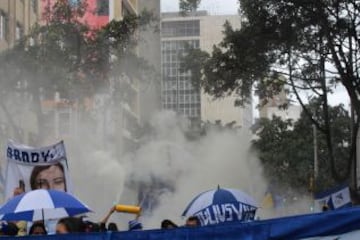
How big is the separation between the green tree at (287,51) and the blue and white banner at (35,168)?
6216 mm

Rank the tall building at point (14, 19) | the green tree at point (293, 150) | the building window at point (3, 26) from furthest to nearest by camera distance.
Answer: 1. the green tree at point (293, 150)
2. the tall building at point (14, 19)
3. the building window at point (3, 26)

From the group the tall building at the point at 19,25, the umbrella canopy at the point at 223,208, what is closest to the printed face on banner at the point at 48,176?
the umbrella canopy at the point at 223,208

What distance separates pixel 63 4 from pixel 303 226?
16.9m

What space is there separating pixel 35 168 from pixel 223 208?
2.84 meters

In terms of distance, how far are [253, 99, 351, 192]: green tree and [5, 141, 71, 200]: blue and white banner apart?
25946 millimetres

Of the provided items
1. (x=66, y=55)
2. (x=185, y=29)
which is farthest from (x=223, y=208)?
(x=185, y=29)

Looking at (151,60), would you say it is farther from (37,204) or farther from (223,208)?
(37,204)

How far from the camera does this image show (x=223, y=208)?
25.6 feet

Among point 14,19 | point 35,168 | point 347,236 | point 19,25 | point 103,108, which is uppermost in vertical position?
point 14,19

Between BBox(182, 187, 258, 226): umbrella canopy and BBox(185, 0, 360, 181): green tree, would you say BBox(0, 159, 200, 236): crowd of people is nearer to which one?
BBox(182, 187, 258, 226): umbrella canopy

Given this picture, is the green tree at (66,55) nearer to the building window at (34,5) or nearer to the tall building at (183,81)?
the tall building at (183,81)

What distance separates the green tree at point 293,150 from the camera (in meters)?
36.3

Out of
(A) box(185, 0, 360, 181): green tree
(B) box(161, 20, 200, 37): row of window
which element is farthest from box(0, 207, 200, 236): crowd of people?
(B) box(161, 20, 200, 37): row of window

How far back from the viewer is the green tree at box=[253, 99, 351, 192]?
36281mm
